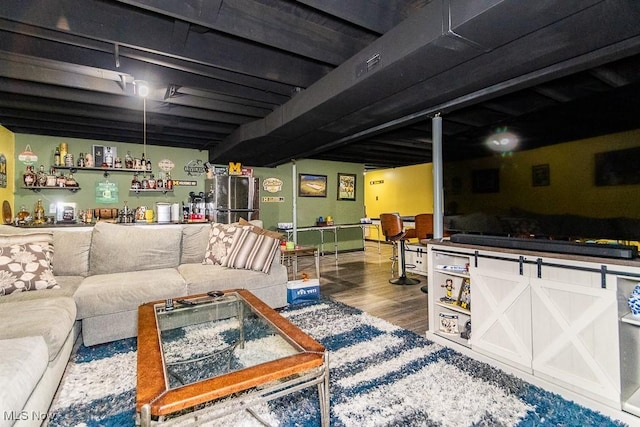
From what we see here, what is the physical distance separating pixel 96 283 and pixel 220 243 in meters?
1.11

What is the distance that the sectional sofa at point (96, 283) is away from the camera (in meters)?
1.37

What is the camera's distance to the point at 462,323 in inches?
104

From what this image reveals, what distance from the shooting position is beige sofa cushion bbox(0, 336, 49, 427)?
3.55ft

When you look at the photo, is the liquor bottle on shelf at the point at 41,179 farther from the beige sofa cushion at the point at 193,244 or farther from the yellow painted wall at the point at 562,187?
the yellow painted wall at the point at 562,187

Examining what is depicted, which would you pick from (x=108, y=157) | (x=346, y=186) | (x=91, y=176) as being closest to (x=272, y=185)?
(x=346, y=186)

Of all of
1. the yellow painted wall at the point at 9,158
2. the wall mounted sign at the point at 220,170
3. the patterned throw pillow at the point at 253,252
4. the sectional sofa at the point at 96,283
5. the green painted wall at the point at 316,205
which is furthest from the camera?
the green painted wall at the point at 316,205

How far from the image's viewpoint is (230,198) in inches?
215

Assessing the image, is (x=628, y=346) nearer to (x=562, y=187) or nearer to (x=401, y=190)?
(x=562, y=187)

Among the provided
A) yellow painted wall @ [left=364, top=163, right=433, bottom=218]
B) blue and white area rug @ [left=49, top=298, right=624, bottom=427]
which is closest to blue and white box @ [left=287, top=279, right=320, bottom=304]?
blue and white area rug @ [left=49, top=298, right=624, bottom=427]

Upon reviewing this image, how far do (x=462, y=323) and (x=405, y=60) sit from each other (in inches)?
84.3

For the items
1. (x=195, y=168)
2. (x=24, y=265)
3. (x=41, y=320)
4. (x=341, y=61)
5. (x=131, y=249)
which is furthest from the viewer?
(x=195, y=168)

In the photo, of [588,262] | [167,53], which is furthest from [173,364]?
[588,262]

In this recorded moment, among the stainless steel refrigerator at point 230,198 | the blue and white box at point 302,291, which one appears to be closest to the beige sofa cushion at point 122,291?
the blue and white box at point 302,291

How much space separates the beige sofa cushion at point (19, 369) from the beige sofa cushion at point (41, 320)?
118 millimetres
